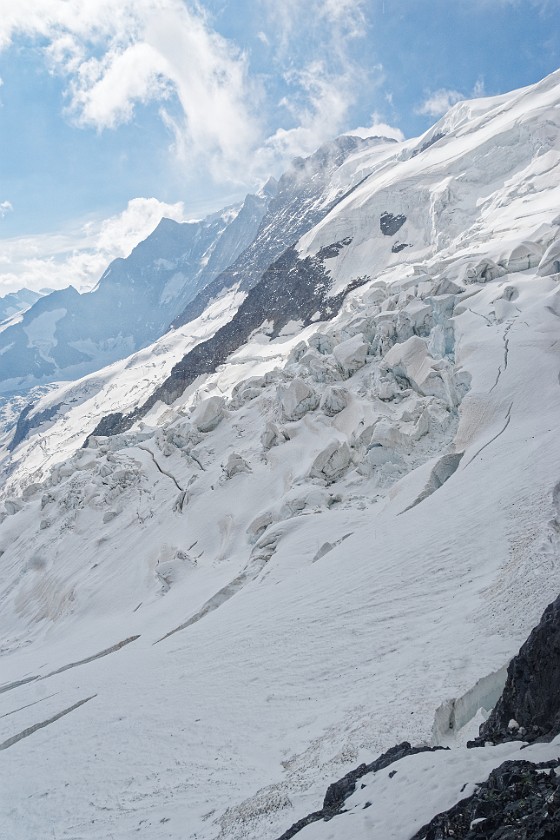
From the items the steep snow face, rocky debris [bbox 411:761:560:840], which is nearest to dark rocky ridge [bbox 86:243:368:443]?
the steep snow face

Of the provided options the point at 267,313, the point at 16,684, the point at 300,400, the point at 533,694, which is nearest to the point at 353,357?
the point at 300,400

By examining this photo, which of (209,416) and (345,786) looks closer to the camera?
(345,786)

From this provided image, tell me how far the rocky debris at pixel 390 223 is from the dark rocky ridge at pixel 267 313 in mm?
9273

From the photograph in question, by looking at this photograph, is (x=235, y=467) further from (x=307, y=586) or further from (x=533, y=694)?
(x=533, y=694)

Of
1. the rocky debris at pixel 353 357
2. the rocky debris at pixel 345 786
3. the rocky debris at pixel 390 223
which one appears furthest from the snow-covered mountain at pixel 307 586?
the rocky debris at pixel 390 223

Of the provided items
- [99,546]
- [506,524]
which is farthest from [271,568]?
[99,546]

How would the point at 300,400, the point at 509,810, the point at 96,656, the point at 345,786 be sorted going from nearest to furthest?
the point at 509,810 < the point at 345,786 < the point at 96,656 < the point at 300,400

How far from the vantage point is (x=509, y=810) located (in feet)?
13.0

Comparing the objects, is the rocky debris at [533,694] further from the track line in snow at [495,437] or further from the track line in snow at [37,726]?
the track line in snow at [37,726]

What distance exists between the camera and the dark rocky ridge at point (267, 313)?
91.9m

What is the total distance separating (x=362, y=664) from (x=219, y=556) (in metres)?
12.7

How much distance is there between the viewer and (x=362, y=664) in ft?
28.8

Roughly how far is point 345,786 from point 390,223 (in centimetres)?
9599

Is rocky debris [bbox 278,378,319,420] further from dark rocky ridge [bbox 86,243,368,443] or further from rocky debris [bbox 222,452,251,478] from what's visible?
dark rocky ridge [bbox 86,243,368,443]
